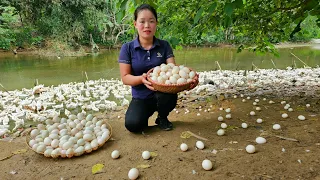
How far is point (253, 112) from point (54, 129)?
2528 millimetres

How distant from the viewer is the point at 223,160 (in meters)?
2.12

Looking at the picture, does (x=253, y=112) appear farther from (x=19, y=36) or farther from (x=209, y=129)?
(x=19, y=36)

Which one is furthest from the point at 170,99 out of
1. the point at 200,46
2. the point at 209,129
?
the point at 200,46

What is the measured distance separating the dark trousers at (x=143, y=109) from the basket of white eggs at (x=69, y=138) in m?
0.29

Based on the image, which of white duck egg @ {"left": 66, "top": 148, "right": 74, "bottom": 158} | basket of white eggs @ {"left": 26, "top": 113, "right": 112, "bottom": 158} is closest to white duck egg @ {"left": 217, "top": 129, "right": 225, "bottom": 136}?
basket of white eggs @ {"left": 26, "top": 113, "right": 112, "bottom": 158}

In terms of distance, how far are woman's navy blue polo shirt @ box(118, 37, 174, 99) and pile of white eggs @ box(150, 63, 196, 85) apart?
28 centimetres

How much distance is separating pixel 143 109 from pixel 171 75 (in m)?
0.58

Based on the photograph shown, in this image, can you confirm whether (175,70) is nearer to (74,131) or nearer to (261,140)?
(261,140)

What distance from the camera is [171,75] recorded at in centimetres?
260

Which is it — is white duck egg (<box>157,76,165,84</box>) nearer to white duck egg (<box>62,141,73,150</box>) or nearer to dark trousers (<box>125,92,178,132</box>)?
dark trousers (<box>125,92,178,132</box>)

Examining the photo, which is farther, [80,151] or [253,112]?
[253,112]

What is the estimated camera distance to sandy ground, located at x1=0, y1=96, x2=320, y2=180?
1.96m

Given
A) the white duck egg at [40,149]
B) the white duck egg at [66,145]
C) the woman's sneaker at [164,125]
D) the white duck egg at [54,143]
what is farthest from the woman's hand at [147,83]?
the white duck egg at [40,149]

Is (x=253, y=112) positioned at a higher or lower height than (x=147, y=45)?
lower
